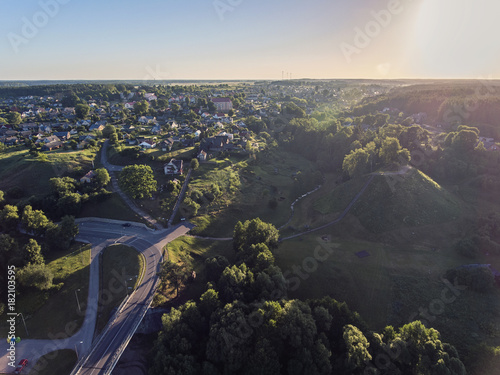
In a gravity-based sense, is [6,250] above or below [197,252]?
above

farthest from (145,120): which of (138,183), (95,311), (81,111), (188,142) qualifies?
(95,311)

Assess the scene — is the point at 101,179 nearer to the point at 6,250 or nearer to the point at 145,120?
the point at 6,250

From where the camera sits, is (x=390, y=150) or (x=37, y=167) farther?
(x=390, y=150)

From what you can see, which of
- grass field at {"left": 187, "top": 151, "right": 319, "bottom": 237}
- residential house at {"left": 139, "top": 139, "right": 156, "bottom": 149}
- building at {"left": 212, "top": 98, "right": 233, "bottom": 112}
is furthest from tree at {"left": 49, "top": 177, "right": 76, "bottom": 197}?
building at {"left": 212, "top": 98, "right": 233, "bottom": 112}

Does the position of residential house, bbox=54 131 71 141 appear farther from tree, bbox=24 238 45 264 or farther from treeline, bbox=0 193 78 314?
tree, bbox=24 238 45 264

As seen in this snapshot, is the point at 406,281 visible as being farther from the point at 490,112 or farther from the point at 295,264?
the point at 490,112

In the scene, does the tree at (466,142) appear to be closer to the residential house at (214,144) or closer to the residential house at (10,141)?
the residential house at (214,144)
